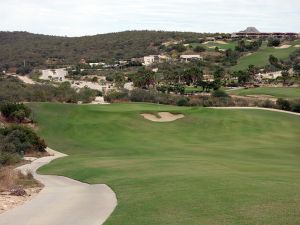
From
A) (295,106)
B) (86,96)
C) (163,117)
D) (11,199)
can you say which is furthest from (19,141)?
(295,106)

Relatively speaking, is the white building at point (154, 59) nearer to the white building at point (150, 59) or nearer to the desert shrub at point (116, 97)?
the white building at point (150, 59)

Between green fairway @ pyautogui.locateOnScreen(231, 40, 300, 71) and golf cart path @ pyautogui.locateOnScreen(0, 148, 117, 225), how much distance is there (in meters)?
112

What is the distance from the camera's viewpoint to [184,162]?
2995 cm

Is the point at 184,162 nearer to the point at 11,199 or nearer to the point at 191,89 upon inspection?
the point at 11,199

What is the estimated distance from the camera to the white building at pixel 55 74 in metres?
135

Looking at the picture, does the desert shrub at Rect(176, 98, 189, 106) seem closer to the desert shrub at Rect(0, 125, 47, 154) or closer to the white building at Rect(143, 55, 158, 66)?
the desert shrub at Rect(0, 125, 47, 154)

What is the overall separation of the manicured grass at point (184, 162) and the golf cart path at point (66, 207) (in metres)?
0.50

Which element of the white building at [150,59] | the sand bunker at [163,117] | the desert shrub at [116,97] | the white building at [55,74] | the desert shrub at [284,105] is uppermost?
the white building at [150,59]

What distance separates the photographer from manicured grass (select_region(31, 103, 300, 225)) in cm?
1482

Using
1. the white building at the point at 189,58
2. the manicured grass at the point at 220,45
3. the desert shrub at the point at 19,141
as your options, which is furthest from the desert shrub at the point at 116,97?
the manicured grass at the point at 220,45

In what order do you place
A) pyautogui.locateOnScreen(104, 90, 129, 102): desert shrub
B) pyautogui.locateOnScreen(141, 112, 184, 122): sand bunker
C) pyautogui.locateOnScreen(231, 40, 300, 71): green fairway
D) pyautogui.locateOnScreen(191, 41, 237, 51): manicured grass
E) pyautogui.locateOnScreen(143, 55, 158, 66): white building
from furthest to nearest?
pyautogui.locateOnScreen(191, 41, 237, 51): manicured grass → pyautogui.locateOnScreen(143, 55, 158, 66): white building → pyautogui.locateOnScreen(231, 40, 300, 71): green fairway → pyautogui.locateOnScreen(104, 90, 129, 102): desert shrub → pyautogui.locateOnScreen(141, 112, 184, 122): sand bunker

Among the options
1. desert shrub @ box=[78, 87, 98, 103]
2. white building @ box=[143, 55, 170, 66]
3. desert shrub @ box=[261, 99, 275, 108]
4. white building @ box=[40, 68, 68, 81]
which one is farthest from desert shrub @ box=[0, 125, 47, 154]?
white building @ box=[143, 55, 170, 66]

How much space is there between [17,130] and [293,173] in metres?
30.5

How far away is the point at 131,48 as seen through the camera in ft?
601
